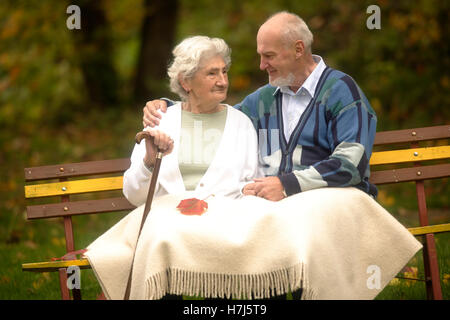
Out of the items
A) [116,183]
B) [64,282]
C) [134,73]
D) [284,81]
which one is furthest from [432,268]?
[134,73]

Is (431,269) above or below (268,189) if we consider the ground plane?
below

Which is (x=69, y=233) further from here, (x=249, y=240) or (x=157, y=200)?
(x=249, y=240)

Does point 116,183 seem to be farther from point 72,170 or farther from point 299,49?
point 299,49

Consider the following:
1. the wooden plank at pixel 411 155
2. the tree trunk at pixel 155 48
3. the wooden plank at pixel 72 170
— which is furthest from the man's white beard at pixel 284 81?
the tree trunk at pixel 155 48

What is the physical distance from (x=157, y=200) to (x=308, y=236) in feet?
3.22

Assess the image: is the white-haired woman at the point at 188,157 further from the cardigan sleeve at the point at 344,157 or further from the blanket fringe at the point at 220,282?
the cardigan sleeve at the point at 344,157

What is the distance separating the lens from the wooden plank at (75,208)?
175 inches

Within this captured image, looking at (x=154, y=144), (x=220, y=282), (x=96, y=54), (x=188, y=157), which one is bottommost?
(x=220, y=282)

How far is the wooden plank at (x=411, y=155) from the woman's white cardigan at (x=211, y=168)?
89 cm

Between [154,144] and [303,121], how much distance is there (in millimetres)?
965

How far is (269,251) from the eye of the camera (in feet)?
12.0

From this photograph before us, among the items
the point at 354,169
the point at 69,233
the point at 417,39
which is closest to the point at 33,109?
the point at 417,39

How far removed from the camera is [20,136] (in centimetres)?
1151

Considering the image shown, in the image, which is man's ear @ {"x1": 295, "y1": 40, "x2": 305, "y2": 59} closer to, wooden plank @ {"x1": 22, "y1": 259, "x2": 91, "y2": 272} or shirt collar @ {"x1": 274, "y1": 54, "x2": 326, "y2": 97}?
shirt collar @ {"x1": 274, "y1": 54, "x2": 326, "y2": 97}
